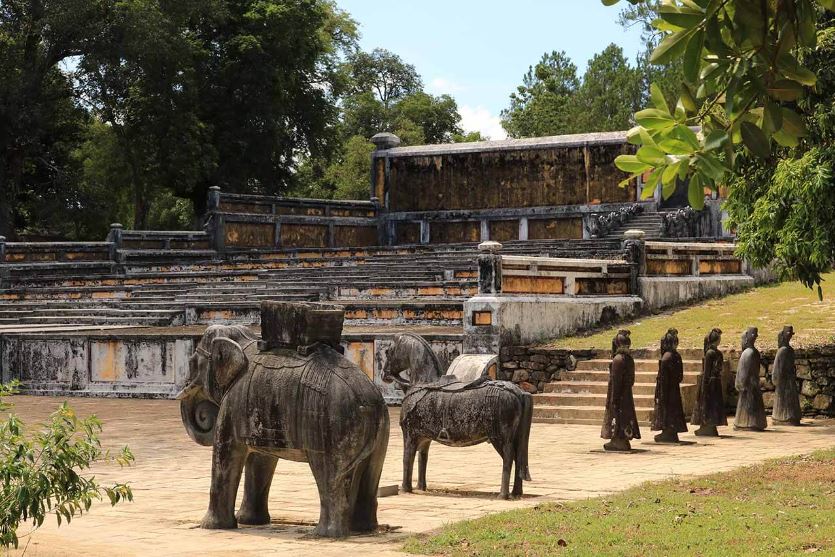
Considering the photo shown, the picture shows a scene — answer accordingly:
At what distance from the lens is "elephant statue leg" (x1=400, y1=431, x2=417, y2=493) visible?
11.8 meters

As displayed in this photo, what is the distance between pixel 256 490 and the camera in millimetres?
10086

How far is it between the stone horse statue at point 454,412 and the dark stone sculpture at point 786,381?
7.26 meters

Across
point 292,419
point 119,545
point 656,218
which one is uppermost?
point 656,218

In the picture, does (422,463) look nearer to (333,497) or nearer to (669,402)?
(333,497)

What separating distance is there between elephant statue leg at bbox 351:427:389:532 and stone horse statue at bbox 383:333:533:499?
1.95m

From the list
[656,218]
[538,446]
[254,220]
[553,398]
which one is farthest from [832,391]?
[254,220]

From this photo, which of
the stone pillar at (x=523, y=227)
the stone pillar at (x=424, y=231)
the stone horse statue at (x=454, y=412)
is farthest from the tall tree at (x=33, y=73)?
the stone horse statue at (x=454, y=412)

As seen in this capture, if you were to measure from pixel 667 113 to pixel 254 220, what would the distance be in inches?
1219

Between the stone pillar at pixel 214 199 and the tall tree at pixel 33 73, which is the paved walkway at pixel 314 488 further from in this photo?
the tall tree at pixel 33 73

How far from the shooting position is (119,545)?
8961 mm

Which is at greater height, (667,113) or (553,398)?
(667,113)

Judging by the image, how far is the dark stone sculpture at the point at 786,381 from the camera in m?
17.8

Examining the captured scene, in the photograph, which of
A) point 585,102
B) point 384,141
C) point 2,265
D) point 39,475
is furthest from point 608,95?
point 39,475

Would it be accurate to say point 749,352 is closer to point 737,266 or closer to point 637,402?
point 637,402
